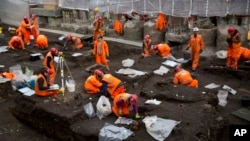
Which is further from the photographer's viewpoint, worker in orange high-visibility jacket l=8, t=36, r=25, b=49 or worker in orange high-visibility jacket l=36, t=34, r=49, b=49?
worker in orange high-visibility jacket l=36, t=34, r=49, b=49

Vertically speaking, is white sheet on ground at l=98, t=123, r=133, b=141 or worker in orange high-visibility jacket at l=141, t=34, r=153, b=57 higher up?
worker in orange high-visibility jacket at l=141, t=34, r=153, b=57

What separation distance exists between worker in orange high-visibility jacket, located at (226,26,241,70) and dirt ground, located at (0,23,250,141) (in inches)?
16.9

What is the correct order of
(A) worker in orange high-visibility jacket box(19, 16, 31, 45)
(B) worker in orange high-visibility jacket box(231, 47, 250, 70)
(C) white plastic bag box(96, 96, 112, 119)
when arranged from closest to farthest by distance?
(C) white plastic bag box(96, 96, 112, 119) < (B) worker in orange high-visibility jacket box(231, 47, 250, 70) < (A) worker in orange high-visibility jacket box(19, 16, 31, 45)

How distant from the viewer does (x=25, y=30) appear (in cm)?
1823

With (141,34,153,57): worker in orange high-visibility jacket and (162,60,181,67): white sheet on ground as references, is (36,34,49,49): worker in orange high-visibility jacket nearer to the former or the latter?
(141,34,153,57): worker in orange high-visibility jacket

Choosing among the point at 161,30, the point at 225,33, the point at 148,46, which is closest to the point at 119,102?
the point at 148,46

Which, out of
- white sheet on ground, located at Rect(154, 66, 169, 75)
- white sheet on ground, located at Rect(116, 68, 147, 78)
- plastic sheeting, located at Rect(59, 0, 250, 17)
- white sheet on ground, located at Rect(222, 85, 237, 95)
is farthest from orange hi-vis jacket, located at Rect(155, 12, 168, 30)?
white sheet on ground, located at Rect(222, 85, 237, 95)

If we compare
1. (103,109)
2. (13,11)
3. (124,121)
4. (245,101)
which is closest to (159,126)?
(124,121)

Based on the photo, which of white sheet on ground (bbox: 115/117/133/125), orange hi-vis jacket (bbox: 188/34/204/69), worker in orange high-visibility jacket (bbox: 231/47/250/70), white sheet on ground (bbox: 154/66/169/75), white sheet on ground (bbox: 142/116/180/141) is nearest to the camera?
white sheet on ground (bbox: 142/116/180/141)

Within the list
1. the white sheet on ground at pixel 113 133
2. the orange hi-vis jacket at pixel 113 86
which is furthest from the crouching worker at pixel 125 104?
the orange hi-vis jacket at pixel 113 86

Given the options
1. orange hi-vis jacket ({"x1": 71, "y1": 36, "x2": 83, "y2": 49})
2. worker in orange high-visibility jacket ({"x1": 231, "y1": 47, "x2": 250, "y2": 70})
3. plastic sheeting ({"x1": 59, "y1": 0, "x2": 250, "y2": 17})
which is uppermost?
plastic sheeting ({"x1": 59, "y1": 0, "x2": 250, "y2": 17})

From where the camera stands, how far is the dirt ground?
872cm

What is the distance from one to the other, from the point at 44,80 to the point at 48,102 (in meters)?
0.83

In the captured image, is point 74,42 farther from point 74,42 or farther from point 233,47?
point 233,47
